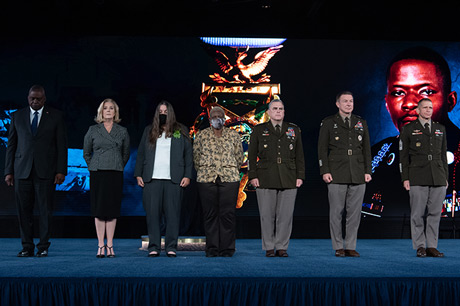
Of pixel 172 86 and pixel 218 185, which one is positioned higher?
pixel 172 86

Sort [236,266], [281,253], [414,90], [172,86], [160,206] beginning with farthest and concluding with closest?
[414,90]
[172,86]
[160,206]
[281,253]
[236,266]

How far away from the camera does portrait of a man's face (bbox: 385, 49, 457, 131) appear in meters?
7.42

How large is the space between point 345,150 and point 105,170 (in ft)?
6.93

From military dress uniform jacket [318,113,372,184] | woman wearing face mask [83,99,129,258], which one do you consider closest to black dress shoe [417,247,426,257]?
military dress uniform jacket [318,113,372,184]

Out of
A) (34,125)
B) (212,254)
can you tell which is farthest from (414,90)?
(34,125)

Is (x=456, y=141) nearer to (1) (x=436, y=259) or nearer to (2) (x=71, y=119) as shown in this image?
(1) (x=436, y=259)

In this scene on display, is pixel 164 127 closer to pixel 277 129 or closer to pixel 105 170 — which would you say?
pixel 105 170

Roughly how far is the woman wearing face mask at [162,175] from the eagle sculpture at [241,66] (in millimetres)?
2980

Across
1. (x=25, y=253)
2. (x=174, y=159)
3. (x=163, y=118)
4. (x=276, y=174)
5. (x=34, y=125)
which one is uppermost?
(x=163, y=118)

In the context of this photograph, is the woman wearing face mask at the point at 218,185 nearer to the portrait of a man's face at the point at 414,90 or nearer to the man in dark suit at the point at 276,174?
the man in dark suit at the point at 276,174

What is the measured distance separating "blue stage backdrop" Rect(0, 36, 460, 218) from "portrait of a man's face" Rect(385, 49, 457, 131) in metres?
0.11

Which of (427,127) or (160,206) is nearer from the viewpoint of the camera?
Result: (160,206)

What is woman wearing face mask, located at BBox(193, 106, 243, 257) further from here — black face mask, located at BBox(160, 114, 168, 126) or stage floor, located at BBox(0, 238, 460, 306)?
stage floor, located at BBox(0, 238, 460, 306)

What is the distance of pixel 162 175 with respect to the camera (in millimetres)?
4445
